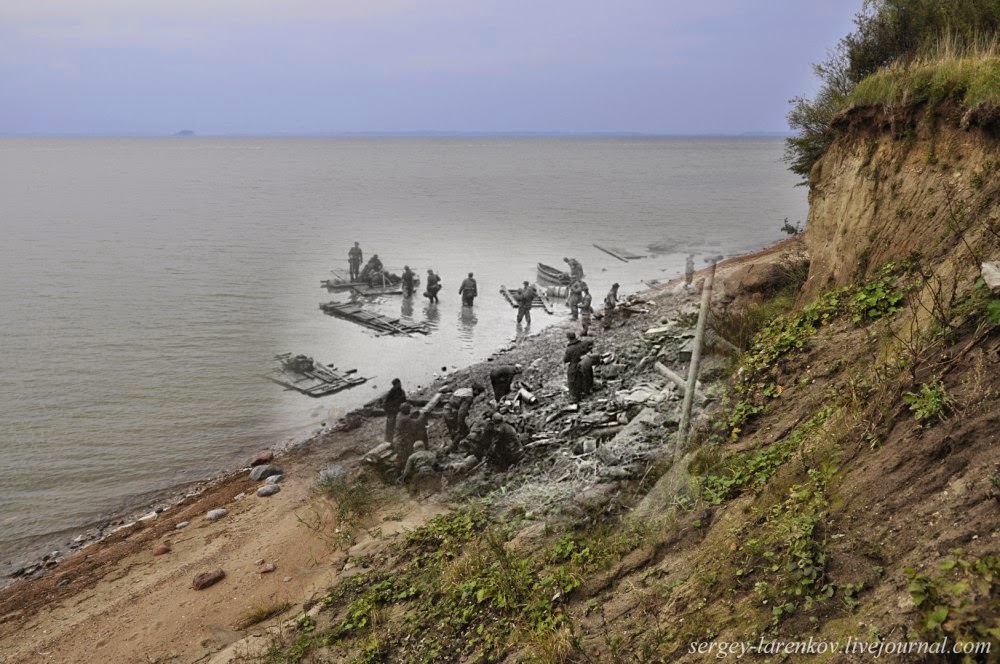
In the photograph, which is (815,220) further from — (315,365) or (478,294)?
(478,294)

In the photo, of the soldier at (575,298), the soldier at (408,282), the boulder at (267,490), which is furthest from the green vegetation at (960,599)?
the soldier at (408,282)

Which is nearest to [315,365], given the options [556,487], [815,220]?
[556,487]

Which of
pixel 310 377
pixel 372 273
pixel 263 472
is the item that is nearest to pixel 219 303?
pixel 372 273

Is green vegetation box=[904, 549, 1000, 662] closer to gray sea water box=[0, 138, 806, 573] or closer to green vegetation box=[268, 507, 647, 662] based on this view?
green vegetation box=[268, 507, 647, 662]

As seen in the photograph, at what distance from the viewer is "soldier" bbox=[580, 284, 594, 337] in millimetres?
17734

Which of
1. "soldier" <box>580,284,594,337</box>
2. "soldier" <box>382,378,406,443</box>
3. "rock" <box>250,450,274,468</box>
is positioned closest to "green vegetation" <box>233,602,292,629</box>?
"soldier" <box>382,378,406,443</box>

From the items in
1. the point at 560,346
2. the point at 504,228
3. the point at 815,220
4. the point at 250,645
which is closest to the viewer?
the point at 250,645

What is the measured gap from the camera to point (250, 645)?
22.3 ft

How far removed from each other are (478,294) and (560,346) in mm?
8304

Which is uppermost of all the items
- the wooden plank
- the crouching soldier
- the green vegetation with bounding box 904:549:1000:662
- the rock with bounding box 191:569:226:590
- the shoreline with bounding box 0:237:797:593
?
the green vegetation with bounding box 904:549:1000:662

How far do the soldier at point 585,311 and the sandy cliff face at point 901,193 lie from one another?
7996 mm

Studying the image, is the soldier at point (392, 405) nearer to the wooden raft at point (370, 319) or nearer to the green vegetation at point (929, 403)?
the wooden raft at point (370, 319)

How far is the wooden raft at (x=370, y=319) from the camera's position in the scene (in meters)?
20.3

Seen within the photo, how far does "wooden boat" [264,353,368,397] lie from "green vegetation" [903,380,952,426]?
1342cm
